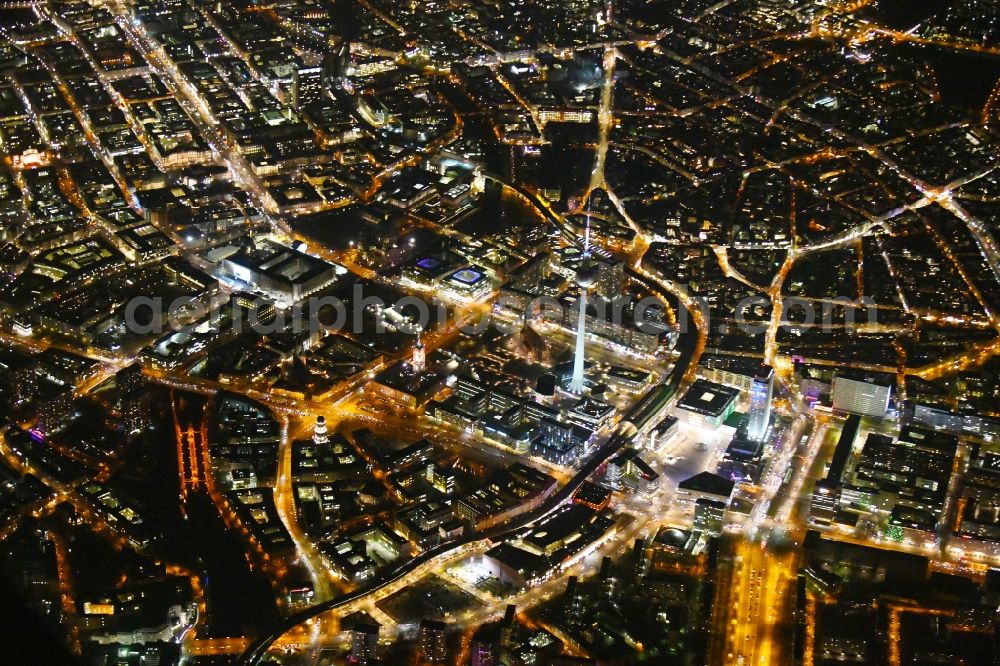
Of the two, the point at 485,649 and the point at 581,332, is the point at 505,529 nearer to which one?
the point at 485,649

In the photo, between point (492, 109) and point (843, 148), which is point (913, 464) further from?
point (492, 109)

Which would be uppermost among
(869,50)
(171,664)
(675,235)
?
(869,50)

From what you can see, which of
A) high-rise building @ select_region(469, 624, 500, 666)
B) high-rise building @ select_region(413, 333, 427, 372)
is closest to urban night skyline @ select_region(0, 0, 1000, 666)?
high-rise building @ select_region(469, 624, 500, 666)

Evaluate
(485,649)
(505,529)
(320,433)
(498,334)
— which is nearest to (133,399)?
(320,433)

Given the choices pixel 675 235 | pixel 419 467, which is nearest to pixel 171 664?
pixel 419 467

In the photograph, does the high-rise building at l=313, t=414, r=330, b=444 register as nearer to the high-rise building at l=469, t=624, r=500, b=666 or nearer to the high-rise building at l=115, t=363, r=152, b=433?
the high-rise building at l=115, t=363, r=152, b=433

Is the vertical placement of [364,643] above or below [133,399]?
below
